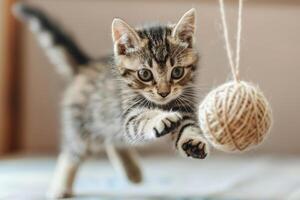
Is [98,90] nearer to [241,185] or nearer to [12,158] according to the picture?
[241,185]

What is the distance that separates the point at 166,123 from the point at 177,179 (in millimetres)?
677

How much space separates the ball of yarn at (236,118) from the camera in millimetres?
809

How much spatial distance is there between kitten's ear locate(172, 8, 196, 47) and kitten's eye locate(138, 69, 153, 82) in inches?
2.9

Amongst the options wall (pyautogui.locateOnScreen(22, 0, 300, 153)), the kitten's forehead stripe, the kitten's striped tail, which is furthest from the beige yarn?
wall (pyautogui.locateOnScreen(22, 0, 300, 153))

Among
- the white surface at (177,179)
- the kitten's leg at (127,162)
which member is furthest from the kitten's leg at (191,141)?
the kitten's leg at (127,162)

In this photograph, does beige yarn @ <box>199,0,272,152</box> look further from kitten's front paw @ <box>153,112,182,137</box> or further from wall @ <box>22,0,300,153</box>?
wall @ <box>22,0,300,153</box>

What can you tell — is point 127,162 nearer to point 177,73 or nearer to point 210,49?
point 210,49

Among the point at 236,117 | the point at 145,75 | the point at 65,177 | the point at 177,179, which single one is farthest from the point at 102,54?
the point at 236,117

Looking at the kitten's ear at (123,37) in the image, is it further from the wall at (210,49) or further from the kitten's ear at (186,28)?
the wall at (210,49)

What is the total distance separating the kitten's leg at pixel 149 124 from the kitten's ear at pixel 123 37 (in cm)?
11

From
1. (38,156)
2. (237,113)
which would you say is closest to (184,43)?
(237,113)

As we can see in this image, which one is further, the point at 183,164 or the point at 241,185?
the point at 183,164

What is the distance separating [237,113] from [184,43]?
0.50 ft

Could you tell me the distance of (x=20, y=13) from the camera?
131 cm
